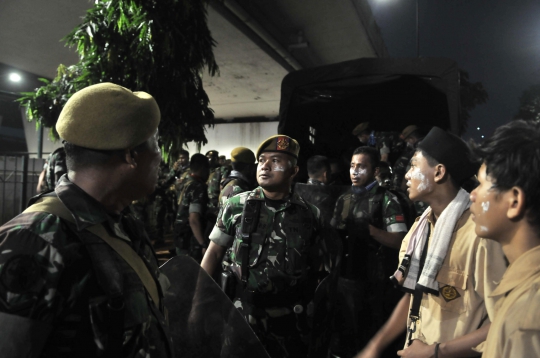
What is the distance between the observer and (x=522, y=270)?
1086mm

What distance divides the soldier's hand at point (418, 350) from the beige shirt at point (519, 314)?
1.97 feet

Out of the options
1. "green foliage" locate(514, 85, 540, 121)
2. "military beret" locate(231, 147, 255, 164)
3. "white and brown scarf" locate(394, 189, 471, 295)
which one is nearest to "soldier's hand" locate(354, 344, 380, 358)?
"white and brown scarf" locate(394, 189, 471, 295)

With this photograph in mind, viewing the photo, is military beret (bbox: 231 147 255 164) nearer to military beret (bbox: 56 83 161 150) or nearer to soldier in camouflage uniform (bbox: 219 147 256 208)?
soldier in camouflage uniform (bbox: 219 147 256 208)

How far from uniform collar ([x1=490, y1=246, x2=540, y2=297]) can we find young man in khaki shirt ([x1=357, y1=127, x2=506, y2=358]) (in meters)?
0.46

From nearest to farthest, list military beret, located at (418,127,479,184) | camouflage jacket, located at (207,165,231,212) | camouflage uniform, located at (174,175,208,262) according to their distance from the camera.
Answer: military beret, located at (418,127,479,184) < camouflage uniform, located at (174,175,208,262) < camouflage jacket, located at (207,165,231,212)

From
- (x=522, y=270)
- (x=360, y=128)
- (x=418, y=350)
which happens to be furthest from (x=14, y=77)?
(x=522, y=270)

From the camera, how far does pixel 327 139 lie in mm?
6211

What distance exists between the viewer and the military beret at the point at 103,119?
115 cm

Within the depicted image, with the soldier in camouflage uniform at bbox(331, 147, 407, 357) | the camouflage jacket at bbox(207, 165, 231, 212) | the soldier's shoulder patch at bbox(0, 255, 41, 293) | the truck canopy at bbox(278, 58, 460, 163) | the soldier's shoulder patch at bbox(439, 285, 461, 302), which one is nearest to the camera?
the soldier's shoulder patch at bbox(0, 255, 41, 293)

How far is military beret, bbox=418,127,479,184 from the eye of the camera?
6.77 ft

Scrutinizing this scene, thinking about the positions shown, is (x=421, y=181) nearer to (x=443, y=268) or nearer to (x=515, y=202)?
(x=443, y=268)

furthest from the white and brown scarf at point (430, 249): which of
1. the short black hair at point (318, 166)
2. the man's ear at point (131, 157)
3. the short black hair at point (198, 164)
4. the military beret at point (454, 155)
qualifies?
the short black hair at point (198, 164)

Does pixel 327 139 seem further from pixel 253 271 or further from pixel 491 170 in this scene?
pixel 491 170

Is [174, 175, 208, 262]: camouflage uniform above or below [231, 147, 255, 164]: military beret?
below
